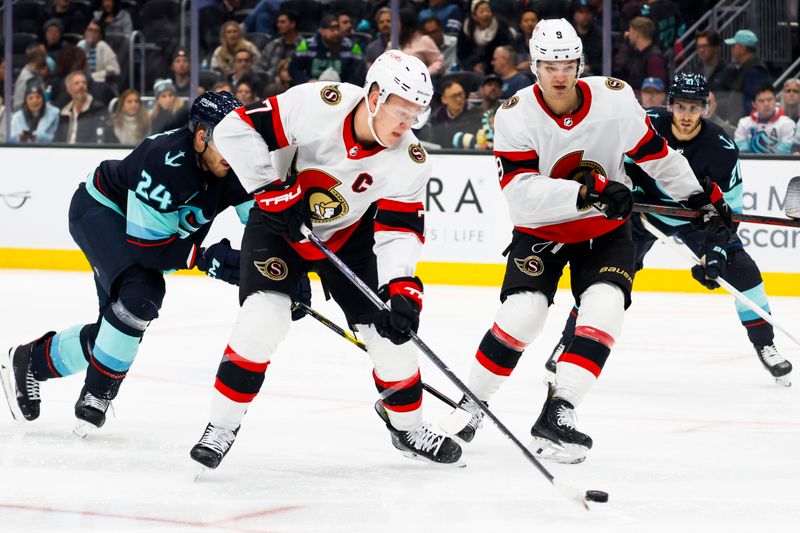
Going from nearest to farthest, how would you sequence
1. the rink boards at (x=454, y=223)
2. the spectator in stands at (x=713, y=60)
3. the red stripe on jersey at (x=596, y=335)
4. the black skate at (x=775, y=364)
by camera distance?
the red stripe on jersey at (x=596, y=335) < the black skate at (x=775, y=364) < the rink boards at (x=454, y=223) < the spectator in stands at (x=713, y=60)

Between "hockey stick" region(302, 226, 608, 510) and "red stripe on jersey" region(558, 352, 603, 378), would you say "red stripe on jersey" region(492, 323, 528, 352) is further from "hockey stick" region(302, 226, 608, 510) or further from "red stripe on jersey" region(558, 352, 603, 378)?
"hockey stick" region(302, 226, 608, 510)

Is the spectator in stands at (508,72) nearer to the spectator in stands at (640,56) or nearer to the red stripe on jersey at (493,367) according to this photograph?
the spectator in stands at (640,56)

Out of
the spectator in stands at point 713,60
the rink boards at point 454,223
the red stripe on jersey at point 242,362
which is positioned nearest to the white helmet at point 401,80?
the red stripe on jersey at point 242,362

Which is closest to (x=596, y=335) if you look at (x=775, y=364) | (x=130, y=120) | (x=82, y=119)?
(x=775, y=364)

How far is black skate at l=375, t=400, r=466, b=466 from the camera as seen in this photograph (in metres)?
3.14

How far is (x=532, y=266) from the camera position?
134 inches

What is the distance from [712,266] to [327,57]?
433cm

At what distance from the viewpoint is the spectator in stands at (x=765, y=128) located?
707cm

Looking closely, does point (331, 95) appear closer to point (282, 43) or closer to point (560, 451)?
point (560, 451)

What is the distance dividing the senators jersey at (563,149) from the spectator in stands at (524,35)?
4.25 metres

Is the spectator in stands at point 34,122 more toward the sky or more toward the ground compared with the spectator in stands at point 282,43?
more toward the ground

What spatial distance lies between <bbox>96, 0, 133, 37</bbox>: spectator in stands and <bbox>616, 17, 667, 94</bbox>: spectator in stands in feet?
10.7

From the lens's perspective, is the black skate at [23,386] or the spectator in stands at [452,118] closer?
the black skate at [23,386]

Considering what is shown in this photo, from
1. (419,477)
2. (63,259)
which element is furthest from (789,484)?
(63,259)
